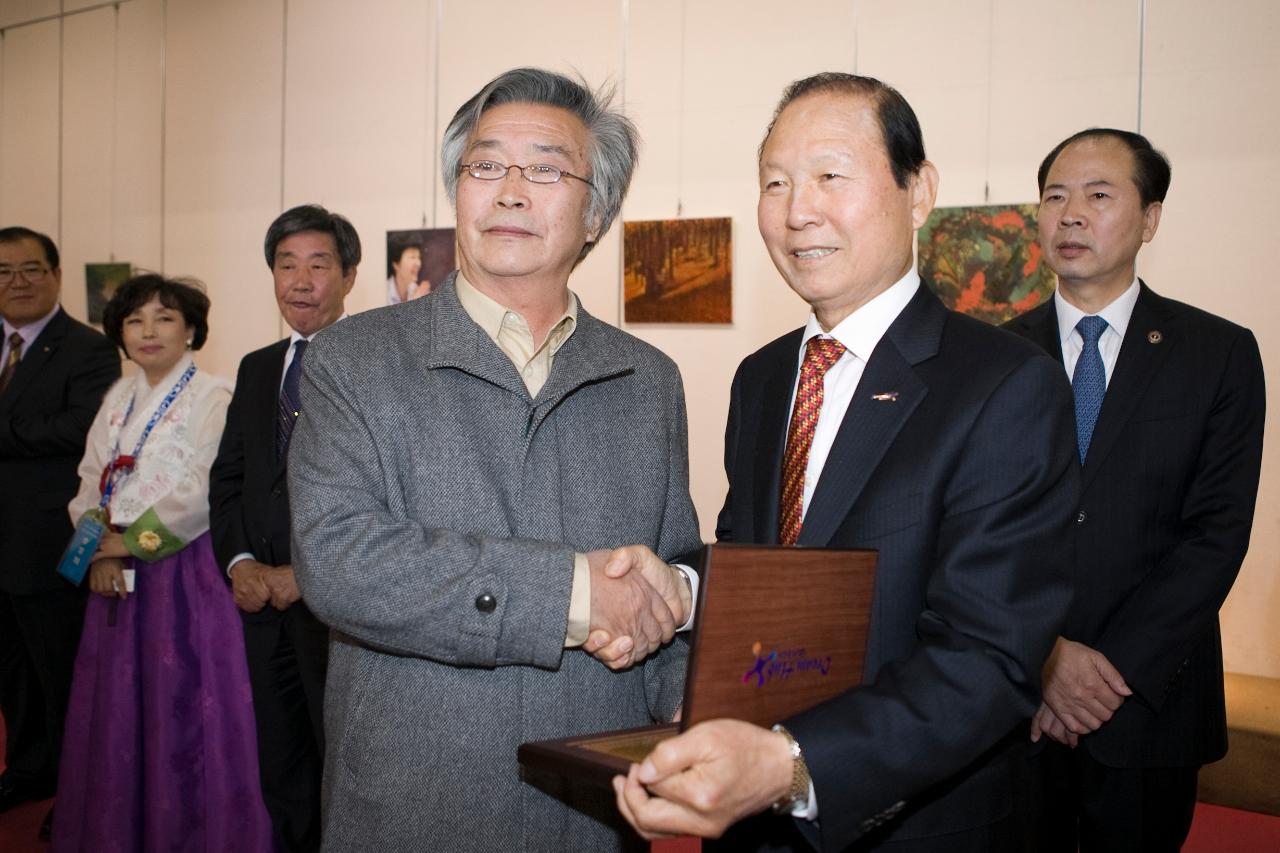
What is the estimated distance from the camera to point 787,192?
1.74 m

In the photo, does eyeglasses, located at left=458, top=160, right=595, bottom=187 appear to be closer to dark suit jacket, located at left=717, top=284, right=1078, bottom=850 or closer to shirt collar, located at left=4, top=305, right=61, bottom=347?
dark suit jacket, located at left=717, top=284, right=1078, bottom=850

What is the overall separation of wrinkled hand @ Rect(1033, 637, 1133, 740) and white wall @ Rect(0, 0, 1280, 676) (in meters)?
3.04

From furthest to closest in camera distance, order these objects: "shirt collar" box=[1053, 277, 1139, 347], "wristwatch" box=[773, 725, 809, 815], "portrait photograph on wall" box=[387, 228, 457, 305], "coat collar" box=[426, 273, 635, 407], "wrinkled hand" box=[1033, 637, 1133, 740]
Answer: "portrait photograph on wall" box=[387, 228, 457, 305], "shirt collar" box=[1053, 277, 1139, 347], "wrinkled hand" box=[1033, 637, 1133, 740], "coat collar" box=[426, 273, 635, 407], "wristwatch" box=[773, 725, 809, 815]

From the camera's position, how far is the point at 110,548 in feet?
12.5

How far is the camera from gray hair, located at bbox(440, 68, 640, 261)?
80.5 inches

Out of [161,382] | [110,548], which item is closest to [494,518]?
[110,548]

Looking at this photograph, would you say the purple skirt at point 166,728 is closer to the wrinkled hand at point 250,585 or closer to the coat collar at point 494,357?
the wrinkled hand at point 250,585

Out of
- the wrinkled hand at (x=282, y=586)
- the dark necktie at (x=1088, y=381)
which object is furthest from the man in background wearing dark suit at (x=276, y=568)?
the dark necktie at (x=1088, y=381)

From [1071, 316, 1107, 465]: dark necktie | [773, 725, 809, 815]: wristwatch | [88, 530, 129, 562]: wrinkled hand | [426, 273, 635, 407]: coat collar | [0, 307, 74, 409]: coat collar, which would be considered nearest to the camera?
[773, 725, 809, 815]: wristwatch

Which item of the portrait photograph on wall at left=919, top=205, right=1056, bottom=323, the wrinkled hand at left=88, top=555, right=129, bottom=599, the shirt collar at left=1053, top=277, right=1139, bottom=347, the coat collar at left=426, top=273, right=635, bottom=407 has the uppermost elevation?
the portrait photograph on wall at left=919, top=205, right=1056, bottom=323

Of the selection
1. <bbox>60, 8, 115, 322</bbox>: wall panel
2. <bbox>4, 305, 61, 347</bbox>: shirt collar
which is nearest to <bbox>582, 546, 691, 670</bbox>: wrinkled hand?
<bbox>4, 305, 61, 347</bbox>: shirt collar

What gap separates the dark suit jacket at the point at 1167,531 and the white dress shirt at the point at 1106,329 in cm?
12

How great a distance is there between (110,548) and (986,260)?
4231mm

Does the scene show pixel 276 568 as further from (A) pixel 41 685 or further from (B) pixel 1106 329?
(B) pixel 1106 329
